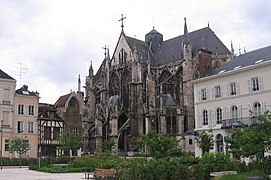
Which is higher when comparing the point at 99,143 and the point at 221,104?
the point at 221,104

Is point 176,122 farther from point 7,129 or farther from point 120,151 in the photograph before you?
point 7,129

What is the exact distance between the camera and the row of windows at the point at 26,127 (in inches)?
1662

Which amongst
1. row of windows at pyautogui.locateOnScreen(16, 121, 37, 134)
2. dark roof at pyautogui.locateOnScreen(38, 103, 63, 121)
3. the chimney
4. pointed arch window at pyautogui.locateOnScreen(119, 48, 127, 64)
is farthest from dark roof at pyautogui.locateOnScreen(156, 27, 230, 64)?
row of windows at pyautogui.locateOnScreen(16, 121, 37, 134)

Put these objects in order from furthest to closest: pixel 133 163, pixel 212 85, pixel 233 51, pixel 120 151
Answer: pixel 233 51 < pixel 120 151 < pixel 212 85 < pixel 133 163

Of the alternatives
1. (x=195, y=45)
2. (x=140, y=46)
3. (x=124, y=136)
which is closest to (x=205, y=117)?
(x=124, y=136)

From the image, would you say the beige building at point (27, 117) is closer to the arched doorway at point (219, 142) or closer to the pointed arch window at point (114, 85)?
the pointed arch window at point (114, 85)

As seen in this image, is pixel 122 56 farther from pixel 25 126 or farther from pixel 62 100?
pixel 25 126

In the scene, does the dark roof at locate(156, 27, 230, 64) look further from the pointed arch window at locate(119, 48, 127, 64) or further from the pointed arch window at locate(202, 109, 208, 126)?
the pointed arch window at locate(202, 109, 208, 126)

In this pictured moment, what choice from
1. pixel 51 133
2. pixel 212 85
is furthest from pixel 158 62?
pixel 212 85

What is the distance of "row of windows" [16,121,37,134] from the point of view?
42.2 m

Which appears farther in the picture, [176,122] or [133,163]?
[176,122]

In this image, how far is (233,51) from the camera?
168 ft

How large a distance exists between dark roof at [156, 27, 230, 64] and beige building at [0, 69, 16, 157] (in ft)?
69.1

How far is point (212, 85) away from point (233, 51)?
1907 cm
